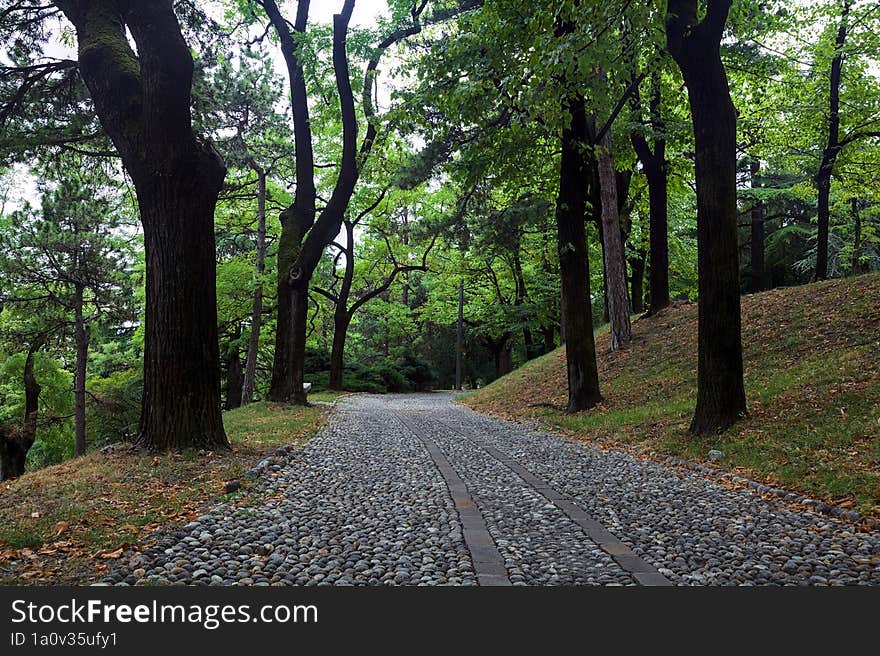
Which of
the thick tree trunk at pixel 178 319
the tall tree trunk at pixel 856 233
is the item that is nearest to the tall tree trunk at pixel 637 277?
the tall tree trunk at pixel 856 233

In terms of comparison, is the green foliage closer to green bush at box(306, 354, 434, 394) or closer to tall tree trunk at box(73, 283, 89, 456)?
tall tree trunk at box(73, 283, 89, 456)

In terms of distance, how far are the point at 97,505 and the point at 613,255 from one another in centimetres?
1375

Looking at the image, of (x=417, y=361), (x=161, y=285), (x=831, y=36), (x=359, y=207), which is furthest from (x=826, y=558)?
(x=417, y=361)

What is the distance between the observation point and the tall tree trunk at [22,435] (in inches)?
679

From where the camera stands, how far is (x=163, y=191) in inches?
292

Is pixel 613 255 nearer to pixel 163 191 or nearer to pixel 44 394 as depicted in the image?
pixel 163 191

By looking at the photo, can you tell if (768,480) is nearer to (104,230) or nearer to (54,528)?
(54,528)

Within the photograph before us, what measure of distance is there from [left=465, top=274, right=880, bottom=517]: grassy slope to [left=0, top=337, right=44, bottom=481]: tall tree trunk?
526 inches

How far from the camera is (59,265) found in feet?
44.4

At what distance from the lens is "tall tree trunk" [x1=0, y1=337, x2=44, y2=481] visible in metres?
17.2

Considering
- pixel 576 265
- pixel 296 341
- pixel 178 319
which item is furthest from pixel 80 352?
pixel 576 265

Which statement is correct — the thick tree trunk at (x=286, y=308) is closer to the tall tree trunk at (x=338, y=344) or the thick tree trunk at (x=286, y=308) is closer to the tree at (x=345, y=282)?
the tree at (x=345, y=282)

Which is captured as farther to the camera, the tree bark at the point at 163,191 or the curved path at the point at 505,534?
the tree bark at the point at 163,191

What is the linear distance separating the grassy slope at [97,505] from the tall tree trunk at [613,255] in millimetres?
10953
